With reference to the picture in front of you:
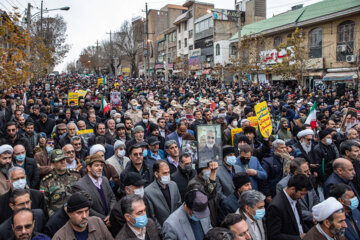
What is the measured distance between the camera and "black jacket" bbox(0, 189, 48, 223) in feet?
11.5

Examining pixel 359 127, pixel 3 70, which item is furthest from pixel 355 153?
pixel 3 70

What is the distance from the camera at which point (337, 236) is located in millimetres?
3059

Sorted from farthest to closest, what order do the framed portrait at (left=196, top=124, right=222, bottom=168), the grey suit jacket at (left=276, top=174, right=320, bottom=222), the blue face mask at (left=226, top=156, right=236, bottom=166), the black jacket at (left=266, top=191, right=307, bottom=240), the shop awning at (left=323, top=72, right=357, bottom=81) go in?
the shop awning at (left=323, top=72, right=357, bottom=81) → the blue face mask at (left=226, top=156, right=236, bottom=166) → the framed portrait at (left=196, top=124, right=222, bottom=168) → the grey suit jacket at (left=276, top=174, right=320, bottom=222) → the black jacket at (left=266, top=191, right=307, bottom=240)

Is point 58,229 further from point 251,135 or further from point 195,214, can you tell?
point 251,135

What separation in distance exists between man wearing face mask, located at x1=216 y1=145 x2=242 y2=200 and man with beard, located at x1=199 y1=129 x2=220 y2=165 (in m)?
0.33

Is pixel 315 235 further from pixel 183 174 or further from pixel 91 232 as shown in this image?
pixel 91 232

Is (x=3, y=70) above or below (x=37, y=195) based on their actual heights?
above

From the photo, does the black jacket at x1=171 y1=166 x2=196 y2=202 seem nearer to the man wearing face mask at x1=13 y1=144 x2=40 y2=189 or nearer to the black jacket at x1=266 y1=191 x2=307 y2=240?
the black jacket at x1=266 y1=191 x2=307 y2=240

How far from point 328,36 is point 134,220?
85.9ft

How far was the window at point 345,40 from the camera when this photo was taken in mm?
22500

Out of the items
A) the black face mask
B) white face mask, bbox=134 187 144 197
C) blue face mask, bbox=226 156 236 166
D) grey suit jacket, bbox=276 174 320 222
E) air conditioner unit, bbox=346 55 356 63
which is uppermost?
air conditioner unit, bbox=346 55 356 63

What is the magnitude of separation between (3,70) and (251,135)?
25.7 ft

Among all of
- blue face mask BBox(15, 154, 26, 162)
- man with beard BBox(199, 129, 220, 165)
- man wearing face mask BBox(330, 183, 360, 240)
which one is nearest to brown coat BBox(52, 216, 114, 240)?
man with beard BBox(199, 129, 220, 165)

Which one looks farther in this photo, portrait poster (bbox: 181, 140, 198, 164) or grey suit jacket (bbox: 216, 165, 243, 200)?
portrait poster (bbox: 181, 140, 198, 164)
